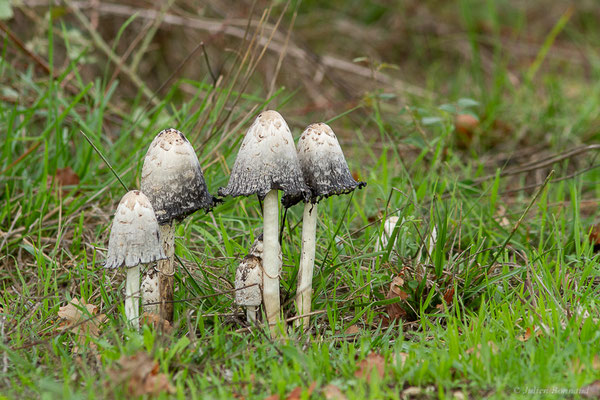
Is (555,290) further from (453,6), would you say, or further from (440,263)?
(453,6)

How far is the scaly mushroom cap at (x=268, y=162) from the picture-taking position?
2523 mm

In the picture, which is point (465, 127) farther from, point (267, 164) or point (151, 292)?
point (151, 292)

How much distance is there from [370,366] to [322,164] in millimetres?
892

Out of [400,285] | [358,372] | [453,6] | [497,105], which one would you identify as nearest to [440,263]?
[400,285]

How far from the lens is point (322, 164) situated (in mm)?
2678

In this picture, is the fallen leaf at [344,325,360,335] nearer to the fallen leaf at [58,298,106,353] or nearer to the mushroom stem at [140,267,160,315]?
the mushroom stem at [140,267,160,315]

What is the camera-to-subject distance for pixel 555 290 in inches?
121

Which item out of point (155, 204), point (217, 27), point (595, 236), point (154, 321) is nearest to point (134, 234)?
point (155, 204)

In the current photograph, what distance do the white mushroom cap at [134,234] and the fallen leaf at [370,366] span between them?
985 millimetres

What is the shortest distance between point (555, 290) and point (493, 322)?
0.46 meters

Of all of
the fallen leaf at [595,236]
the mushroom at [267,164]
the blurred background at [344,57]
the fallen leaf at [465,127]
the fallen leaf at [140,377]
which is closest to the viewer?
the fallen leaf at [140,377]

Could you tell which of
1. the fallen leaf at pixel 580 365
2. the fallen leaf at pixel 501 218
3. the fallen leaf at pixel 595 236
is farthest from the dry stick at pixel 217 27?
the fallen leaf at pixel 580 365

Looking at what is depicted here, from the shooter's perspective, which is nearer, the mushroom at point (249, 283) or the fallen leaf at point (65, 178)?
the mushroom at point (249, 283)

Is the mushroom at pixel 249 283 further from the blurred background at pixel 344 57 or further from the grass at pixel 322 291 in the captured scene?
the blurred background at pixel 344 57
